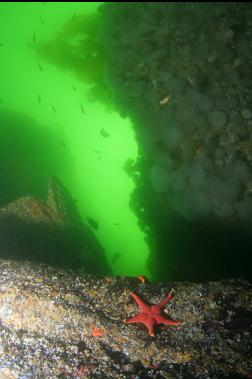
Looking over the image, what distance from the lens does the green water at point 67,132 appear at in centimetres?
995

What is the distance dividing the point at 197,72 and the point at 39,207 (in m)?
5.08

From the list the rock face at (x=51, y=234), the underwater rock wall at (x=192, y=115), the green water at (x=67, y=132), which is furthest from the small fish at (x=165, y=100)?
the rock face at (x=51, y=234)

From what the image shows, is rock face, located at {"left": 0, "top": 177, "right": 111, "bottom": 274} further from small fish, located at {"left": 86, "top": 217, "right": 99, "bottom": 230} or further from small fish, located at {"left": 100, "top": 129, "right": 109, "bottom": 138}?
small fish, located at {"left": 100, "top": 129, "right": 109, "bottom": 138}

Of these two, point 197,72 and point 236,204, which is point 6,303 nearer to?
point 236,204

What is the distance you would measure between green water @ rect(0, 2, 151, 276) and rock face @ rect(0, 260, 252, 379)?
474 cm

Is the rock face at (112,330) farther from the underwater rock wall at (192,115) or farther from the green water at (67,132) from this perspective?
the green water at (67,132)

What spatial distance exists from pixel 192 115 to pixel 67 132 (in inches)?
207

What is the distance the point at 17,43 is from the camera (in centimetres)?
1173

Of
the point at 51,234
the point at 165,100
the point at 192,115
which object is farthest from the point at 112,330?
the point at 165,100

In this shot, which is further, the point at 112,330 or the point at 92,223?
the point at 92,223

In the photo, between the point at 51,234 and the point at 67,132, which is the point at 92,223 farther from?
the point at 67,132

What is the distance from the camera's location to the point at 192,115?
6914mm

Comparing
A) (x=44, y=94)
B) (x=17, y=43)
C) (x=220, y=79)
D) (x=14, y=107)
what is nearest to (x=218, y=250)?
(x=220, y=79)

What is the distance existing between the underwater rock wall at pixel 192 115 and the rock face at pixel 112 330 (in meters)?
2.14
